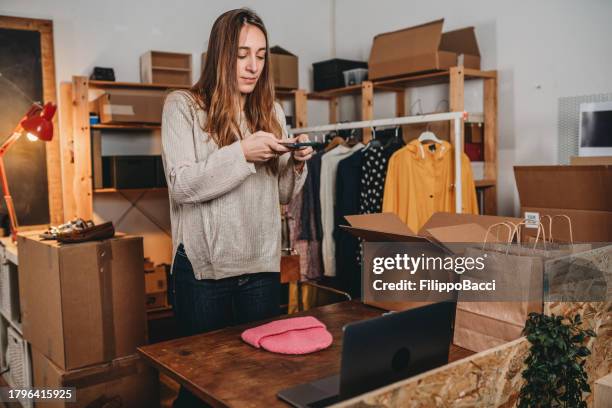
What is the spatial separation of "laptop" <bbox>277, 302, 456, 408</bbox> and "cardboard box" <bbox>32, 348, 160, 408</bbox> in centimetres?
166

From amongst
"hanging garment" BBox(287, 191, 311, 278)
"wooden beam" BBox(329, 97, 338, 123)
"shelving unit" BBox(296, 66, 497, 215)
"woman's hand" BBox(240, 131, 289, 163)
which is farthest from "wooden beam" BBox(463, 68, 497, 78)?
"woman's hand" BBox(240, 131, 289, 163)

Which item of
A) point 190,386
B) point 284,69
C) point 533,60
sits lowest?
point 190,386

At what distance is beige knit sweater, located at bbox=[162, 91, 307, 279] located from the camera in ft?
5.03

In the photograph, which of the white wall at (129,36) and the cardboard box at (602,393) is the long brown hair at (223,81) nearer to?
the cardboard box at (602,393)

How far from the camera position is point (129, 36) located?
4199 millimetres

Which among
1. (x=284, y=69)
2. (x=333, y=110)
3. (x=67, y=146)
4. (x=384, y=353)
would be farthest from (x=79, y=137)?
(x=384, y=353)

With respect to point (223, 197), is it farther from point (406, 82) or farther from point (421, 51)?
point (406, 82)

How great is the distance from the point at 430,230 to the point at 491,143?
2.42 meters

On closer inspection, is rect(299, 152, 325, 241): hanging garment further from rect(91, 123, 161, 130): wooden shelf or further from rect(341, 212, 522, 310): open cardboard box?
rect(341, 212, 522, 310): open cardboard box

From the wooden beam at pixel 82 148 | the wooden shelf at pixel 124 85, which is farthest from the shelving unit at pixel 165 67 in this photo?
the wooden beam at pixel 82 148

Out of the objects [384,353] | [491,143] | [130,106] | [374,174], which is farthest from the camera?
[130,106]

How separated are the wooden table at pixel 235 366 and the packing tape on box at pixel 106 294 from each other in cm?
116

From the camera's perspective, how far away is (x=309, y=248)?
3.82m

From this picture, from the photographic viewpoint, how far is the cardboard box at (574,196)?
75.0 inches
